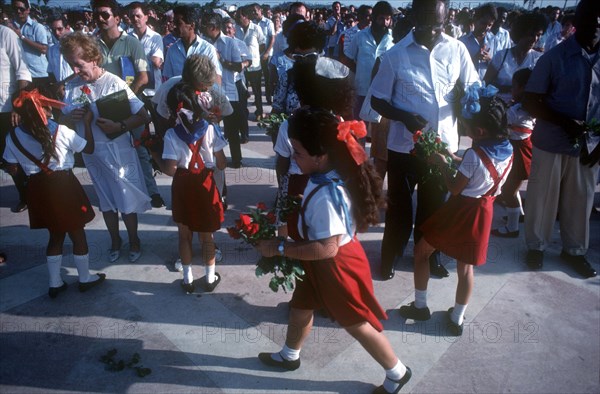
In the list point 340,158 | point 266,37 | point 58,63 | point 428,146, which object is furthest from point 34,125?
point 266,37

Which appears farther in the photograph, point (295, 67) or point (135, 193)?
point (135, 193)

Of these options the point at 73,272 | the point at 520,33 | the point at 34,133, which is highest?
the point at 520,33

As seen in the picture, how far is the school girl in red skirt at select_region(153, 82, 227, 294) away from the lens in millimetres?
3285

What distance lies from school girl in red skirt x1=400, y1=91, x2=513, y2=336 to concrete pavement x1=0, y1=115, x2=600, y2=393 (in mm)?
420

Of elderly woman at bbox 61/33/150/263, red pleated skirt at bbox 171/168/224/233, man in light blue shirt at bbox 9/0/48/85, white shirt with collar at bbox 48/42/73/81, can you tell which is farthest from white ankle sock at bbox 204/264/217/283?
man in light blue shirt at bbox 9/0/48/85

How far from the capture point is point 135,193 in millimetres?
4129

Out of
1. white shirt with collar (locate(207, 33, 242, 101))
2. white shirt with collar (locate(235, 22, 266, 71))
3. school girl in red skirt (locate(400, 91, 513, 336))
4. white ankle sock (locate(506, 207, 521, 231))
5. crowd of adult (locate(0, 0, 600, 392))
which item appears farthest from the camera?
white shirt with collar (locate(235, 22, 266, 71))

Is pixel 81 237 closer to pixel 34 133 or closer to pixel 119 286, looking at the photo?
pixel 119 286

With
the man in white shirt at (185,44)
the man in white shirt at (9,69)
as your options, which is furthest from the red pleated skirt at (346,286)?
the man in white shirt at (9,69)

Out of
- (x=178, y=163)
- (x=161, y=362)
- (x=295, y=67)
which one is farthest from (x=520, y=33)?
(x=161, y=362)

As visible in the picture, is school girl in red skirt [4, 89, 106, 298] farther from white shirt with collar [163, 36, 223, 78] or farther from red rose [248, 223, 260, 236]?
white shirt with collar [163, 36, 223, 78]

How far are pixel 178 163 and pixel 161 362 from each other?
4.82 feet

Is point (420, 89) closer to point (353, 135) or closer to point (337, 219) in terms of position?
point (353, 135)

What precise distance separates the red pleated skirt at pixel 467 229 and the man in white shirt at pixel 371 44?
154 inches
